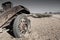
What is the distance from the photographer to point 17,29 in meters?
4.36

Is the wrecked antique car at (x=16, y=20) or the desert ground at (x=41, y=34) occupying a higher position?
the wrecked antique car at (x=16, y=20)

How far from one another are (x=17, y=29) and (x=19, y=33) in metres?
0.18

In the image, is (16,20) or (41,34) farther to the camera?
(41,34)

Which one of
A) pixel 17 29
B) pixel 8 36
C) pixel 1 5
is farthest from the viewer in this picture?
pixel 1 5

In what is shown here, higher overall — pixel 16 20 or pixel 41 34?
pixel 16 20

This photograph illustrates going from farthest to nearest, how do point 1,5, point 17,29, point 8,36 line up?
point 1,5, point 8,36, point 17,29

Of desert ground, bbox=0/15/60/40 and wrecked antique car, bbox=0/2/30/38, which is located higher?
wrecked antique car, bbox=0/2/30/38

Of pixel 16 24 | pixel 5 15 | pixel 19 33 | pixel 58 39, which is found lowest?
pixel 58 39

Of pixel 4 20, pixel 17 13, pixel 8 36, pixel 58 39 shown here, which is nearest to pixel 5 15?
pixel 4 20

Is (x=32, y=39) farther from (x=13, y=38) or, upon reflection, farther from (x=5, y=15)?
(x=5, y=15)

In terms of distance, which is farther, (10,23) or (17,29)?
(10,23)

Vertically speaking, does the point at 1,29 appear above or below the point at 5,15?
below

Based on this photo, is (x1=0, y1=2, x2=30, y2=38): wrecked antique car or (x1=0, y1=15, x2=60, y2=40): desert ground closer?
(x1=0, y1=2, x2=30, y2=38): wrecked antique car

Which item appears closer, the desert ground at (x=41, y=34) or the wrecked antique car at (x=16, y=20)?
the wrecked antique car at (x=16, y=20)
